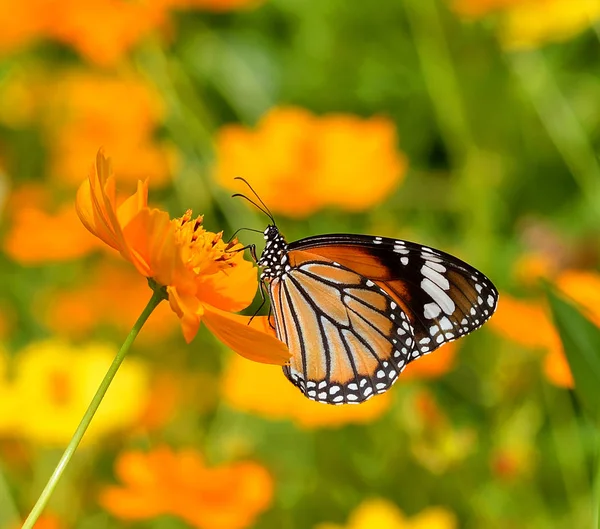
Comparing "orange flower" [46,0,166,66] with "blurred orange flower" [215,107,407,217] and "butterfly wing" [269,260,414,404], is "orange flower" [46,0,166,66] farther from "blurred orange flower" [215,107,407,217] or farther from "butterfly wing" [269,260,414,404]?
"butterfly wing" [269,260,414,404]

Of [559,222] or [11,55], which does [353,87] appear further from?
[11,55]

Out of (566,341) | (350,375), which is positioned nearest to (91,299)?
(350,375)

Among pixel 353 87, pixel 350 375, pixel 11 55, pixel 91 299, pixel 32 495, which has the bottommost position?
pixel 32 495

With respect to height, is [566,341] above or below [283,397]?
below

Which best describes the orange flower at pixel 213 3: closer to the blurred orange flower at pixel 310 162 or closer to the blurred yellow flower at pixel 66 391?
the blurred orange flower at pixel 310 162

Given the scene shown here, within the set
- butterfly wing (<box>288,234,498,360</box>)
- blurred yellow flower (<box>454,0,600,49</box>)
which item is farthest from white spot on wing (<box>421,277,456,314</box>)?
blurred yellow flower (<box>454,0,600,49</box>)

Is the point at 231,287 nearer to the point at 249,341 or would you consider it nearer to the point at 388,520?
the point at 249,341

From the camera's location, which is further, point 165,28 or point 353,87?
point 353,87

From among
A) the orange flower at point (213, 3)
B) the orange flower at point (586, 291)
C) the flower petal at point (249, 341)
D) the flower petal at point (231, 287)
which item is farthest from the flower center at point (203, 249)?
the orange flower at point (213, 3)
